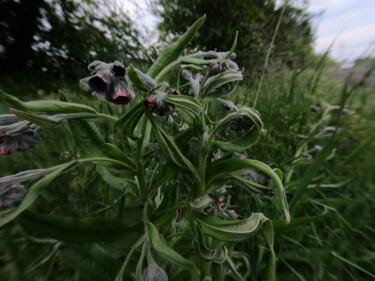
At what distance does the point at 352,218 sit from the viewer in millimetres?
1234

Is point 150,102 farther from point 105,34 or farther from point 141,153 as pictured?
point 105,34

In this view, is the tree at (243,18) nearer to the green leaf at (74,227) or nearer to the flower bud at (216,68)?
the flower bud at (216,68)

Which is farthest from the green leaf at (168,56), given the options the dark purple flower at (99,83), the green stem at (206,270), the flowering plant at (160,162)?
the green stem at (206,270)

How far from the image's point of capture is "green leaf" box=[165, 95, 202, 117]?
0.73 metres

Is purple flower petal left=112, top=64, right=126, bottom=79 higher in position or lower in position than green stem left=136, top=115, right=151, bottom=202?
higher

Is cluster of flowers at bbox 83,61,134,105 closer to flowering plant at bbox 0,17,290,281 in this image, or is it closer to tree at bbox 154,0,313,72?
flowering plant at bbox 0,17,290,281

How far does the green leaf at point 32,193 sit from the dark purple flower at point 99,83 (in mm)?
224

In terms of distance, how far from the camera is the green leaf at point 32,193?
66 centimetres

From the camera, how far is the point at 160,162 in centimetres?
87

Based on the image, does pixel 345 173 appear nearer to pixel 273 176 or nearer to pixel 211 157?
pixel 211 157

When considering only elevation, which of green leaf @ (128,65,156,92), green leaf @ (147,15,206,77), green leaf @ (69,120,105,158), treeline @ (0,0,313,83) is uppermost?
treeline @ (0,0,313,83)

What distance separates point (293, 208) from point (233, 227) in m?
0.48

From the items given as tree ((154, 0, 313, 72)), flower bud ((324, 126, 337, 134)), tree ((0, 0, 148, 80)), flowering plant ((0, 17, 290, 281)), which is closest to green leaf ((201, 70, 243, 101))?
flowering plant ((0, 17, 290, 281))

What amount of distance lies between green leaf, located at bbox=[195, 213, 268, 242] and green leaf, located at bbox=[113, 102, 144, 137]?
1.11ft
